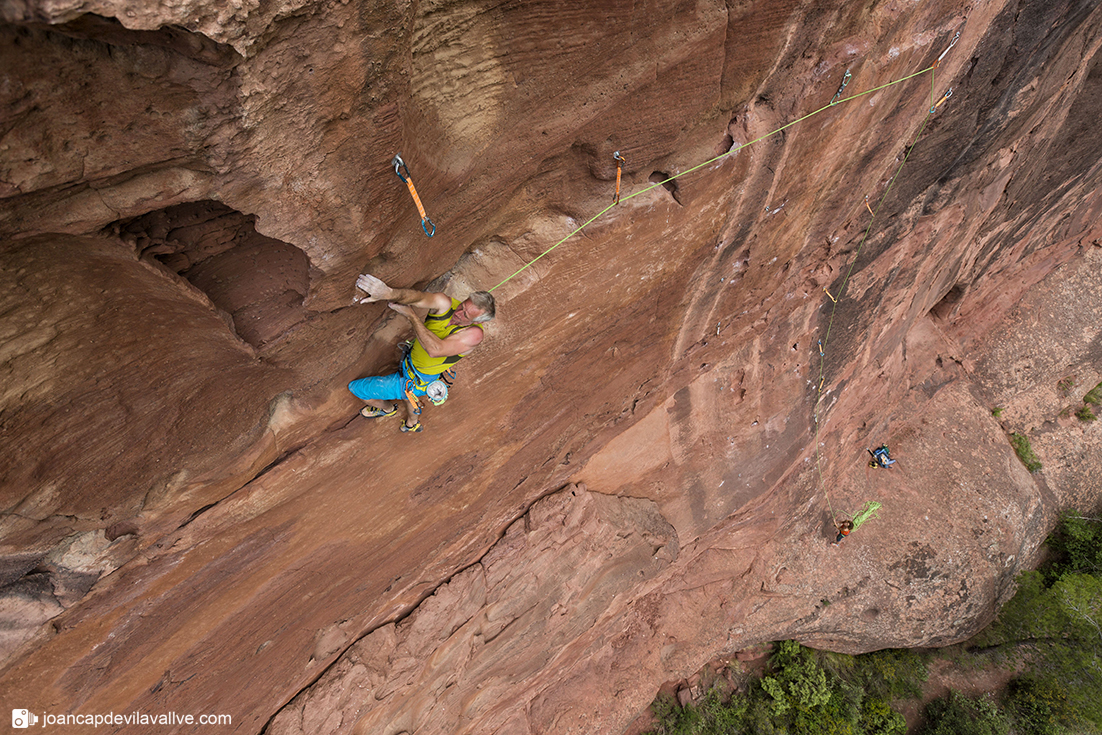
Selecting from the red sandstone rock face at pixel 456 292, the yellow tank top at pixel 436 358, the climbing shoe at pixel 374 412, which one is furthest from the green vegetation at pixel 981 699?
the yellow tank top at pixel 436 358

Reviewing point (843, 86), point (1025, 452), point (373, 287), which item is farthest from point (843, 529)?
point (373, 287)

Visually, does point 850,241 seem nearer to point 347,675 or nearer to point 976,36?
point 976,36

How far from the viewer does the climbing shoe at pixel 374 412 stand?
3979 millimetres

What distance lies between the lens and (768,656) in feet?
34.2

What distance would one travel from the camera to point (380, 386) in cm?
383

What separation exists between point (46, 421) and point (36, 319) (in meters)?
0.62

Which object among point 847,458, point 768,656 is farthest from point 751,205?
point 768,656

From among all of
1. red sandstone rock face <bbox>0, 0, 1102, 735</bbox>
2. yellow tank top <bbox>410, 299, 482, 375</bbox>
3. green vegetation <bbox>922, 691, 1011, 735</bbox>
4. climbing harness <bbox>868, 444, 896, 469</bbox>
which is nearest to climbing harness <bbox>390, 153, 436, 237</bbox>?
red sandstone rock face <bbox>0, 0, 1102, 735</bbox>

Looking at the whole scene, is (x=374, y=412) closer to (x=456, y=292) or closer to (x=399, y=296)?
(x=456, y=292)

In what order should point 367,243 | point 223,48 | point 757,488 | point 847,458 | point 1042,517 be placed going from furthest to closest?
point 1042,517 < point 847,458 < point 757,488 < point 367,243 < point 223,48

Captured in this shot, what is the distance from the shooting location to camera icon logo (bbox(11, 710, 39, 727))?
343cm

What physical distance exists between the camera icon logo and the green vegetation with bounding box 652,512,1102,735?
28.6 feet

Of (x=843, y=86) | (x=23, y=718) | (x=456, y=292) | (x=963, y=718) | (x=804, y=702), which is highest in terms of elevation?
(x=843, y=86)

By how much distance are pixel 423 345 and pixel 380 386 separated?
672mm
